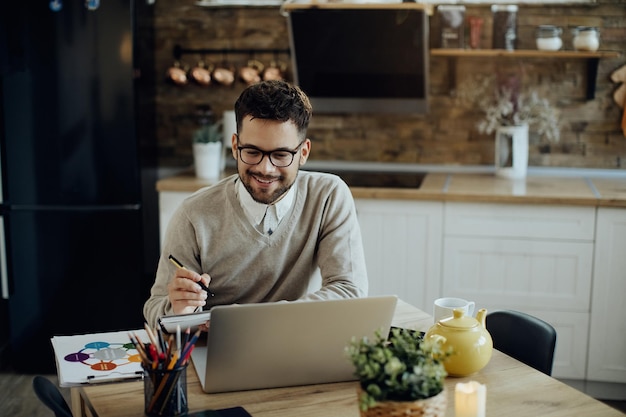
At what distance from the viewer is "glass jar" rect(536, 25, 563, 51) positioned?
11.6 ft

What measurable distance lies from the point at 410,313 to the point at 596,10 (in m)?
2.25

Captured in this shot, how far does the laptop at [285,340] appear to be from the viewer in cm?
145

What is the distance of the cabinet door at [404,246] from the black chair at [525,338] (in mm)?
1276

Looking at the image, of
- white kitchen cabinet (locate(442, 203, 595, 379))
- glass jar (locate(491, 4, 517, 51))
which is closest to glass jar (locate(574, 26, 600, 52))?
glass jar (locate(491, 4, 517, 51))

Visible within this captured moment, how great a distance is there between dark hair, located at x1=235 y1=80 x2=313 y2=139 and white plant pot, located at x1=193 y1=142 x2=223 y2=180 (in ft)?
5.57

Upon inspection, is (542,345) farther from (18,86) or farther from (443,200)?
(18,86)

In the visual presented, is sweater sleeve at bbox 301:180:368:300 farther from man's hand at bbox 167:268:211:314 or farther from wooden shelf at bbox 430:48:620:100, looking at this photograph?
wooden shelf at bbox 430:48:620:100

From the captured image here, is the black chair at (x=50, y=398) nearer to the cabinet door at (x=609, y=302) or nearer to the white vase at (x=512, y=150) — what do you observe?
the cabinet door at (x=609, y=302)

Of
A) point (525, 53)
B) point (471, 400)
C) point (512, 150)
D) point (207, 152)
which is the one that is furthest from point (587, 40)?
point (471, 400)

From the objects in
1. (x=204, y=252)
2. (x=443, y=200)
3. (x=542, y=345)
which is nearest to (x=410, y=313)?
(x=542, y=345)

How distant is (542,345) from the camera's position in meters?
1.89

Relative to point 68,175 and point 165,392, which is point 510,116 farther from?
point 165,392

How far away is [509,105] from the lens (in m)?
3.59

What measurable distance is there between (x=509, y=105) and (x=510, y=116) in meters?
0.08
